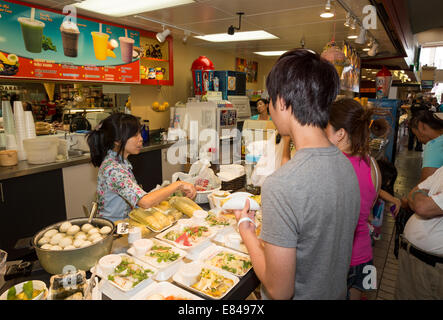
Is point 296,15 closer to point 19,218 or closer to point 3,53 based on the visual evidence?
point 3,53

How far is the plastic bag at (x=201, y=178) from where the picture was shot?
2.42 meters

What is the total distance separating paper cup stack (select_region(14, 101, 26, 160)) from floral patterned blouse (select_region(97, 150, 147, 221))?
1.98 m

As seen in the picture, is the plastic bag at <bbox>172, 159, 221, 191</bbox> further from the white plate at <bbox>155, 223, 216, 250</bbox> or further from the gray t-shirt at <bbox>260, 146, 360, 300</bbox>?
the gray t-shirt at <bbox>260, 146, 360, 300</bbox>

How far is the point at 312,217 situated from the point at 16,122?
3785mm

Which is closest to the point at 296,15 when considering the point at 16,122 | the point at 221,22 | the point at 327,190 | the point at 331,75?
the point at 221,22

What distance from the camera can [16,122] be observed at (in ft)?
11.3

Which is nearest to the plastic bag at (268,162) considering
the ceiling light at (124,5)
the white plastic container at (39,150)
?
the ceiling light at (124,5)

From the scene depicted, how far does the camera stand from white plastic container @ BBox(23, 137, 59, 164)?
3.29 meters

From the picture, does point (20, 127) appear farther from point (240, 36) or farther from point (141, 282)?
point (240, 36)

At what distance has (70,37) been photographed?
3.84 meters

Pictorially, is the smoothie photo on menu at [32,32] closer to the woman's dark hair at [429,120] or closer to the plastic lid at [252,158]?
the plastic lid at [252,158]

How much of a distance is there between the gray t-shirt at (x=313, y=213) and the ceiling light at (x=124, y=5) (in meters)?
2.99

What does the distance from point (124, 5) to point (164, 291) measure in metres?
3.51

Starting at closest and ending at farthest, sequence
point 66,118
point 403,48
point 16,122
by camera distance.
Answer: point 16,122 < point 66,118 < point 403,48
